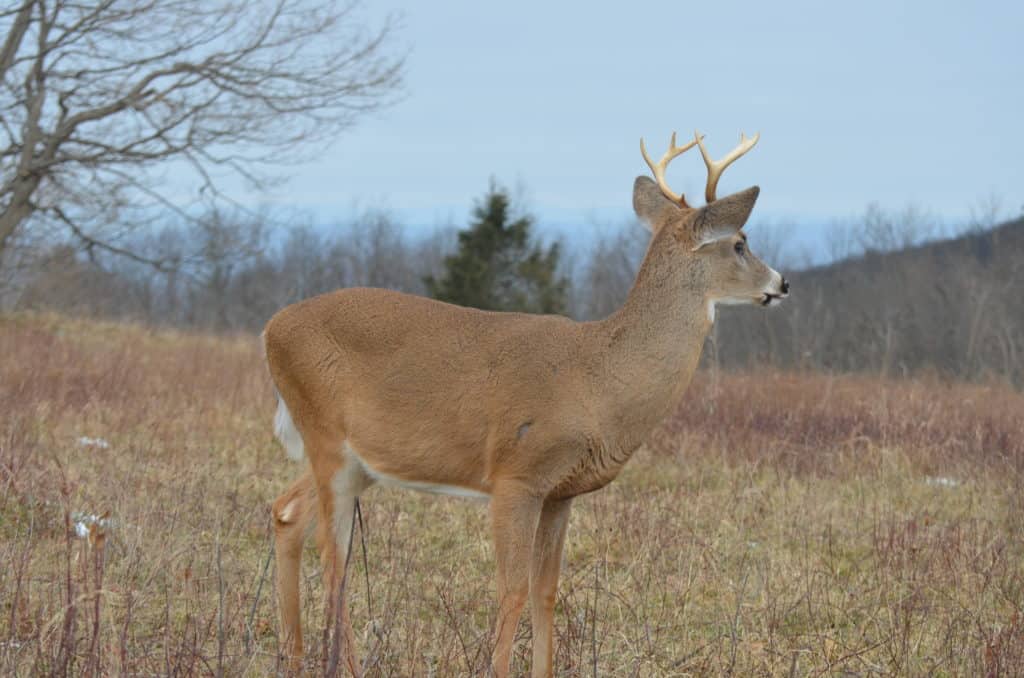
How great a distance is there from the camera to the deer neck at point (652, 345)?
4.64 meters

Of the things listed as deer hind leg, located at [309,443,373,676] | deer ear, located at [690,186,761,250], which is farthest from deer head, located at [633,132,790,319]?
deer hind leg, located at [309,443,373,676]

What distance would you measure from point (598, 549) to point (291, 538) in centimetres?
193

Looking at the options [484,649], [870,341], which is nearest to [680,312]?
[484,649]

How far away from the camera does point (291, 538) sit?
5.04 m

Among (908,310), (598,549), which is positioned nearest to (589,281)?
(908,310)

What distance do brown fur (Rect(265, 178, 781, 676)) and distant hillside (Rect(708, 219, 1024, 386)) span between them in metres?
38.1

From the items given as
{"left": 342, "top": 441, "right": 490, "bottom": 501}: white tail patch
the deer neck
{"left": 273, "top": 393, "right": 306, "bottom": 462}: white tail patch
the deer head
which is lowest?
{"left": 342, "top": 441, "right": 490, "bottom": 501}: white tail patch

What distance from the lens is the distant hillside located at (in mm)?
44125

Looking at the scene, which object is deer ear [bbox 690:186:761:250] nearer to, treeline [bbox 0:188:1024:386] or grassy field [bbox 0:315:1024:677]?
grassy field [bbox 0:315:1024:677]

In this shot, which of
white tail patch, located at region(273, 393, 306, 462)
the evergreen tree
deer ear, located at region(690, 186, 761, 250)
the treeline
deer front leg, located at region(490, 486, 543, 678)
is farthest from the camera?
the evergreen tree

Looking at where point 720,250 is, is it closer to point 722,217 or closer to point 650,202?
point 722,217

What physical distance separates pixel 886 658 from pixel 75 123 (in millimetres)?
17109

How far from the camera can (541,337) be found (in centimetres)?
473

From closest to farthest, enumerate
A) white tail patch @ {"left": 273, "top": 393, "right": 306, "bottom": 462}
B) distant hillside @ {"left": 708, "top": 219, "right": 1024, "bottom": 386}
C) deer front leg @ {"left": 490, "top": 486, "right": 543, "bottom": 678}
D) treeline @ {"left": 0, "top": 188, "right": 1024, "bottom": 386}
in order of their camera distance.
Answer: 1. deer front leg @ {"left": 490, "top": 486, "right": 543, "bottom": 678}
2. white tail patch @ {"left": 273, "top": 393, "right": 306, "bottom": 462}
3. treeline @ {"left": 0, "top": 188, "right": 1024, "bottom": 386}
4. distant hillside @ {"left": 708, "top": 219, "right": 1024, "bottom": 386}
